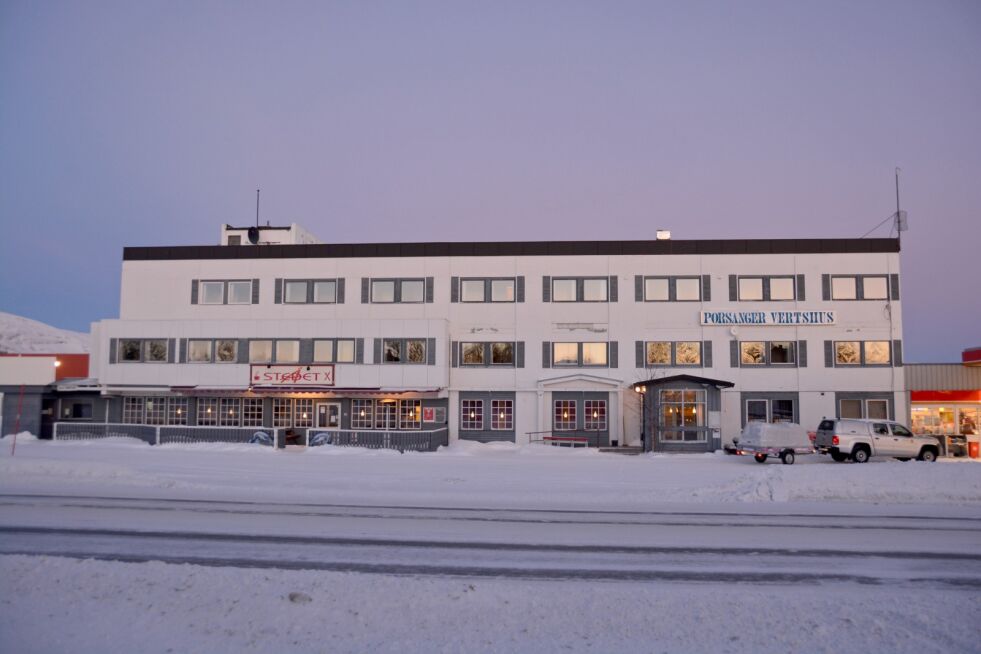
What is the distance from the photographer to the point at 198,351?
3844 centimetres

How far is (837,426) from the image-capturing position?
30.1m

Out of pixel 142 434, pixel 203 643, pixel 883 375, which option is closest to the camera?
pixel 203 643

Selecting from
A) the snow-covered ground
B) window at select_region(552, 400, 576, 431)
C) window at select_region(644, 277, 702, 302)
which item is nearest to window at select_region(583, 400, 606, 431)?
window at select_region(552, 400, 576, 431)

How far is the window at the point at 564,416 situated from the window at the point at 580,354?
2139 millimetres

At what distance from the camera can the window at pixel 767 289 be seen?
126 feet

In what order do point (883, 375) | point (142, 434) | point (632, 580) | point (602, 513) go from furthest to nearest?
point (883, 375)
point (142, 434)
point (602, 513)
point (632, 580)

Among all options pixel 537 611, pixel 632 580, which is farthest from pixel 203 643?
pixel 632 580

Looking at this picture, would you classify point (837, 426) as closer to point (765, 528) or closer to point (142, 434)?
point (765, 528)

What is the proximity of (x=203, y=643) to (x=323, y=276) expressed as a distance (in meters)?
34.0

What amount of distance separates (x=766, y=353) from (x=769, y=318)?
191 cm

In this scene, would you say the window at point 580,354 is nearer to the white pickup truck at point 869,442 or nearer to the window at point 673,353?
the window at point 673,353

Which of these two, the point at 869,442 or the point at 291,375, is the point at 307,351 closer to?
the point at 291,375

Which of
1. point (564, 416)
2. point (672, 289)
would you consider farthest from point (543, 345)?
point (672, 289)

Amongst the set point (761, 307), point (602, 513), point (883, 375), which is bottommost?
point (602, 513)
